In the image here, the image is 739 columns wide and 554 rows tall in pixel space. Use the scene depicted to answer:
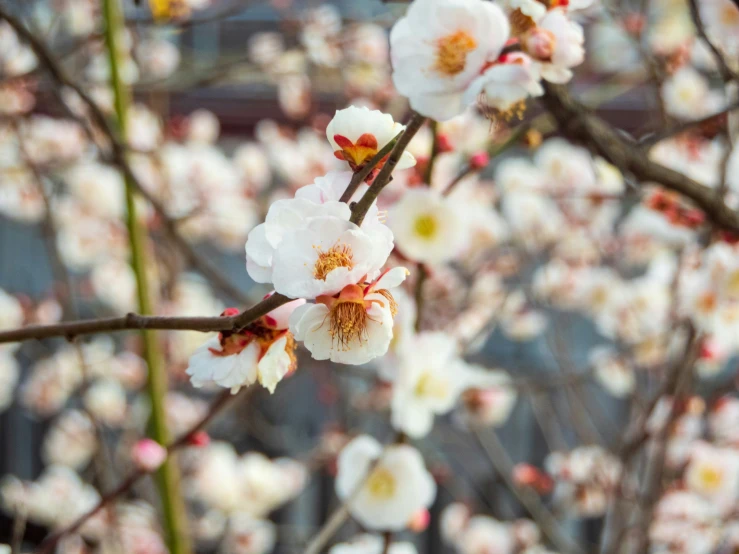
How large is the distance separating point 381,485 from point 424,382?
162 mm

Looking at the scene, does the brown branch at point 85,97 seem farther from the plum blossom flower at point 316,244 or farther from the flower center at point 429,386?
the plum blossom flower at point 316,244

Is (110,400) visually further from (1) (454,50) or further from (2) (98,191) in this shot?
(1) (454,50)

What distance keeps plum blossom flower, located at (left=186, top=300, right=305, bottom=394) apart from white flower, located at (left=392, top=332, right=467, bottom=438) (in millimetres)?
533

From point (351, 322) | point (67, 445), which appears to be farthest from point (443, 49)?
point (67, 445)

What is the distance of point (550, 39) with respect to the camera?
1.69 ft

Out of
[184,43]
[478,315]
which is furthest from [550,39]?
[184,43]

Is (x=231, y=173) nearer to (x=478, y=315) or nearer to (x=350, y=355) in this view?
(x=478, y=315)

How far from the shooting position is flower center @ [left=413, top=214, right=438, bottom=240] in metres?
1.09

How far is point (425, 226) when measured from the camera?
3.63 feet

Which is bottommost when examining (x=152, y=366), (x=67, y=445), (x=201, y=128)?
(x=152, y=366)

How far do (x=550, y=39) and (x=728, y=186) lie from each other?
2.80ft

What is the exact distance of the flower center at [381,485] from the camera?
1.03 m

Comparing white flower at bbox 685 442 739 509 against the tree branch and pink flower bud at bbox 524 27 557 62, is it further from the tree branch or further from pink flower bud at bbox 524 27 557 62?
the tree branch

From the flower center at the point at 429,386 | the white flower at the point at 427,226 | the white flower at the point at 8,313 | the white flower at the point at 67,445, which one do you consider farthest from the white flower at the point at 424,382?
the white flower at the point at 67,445
